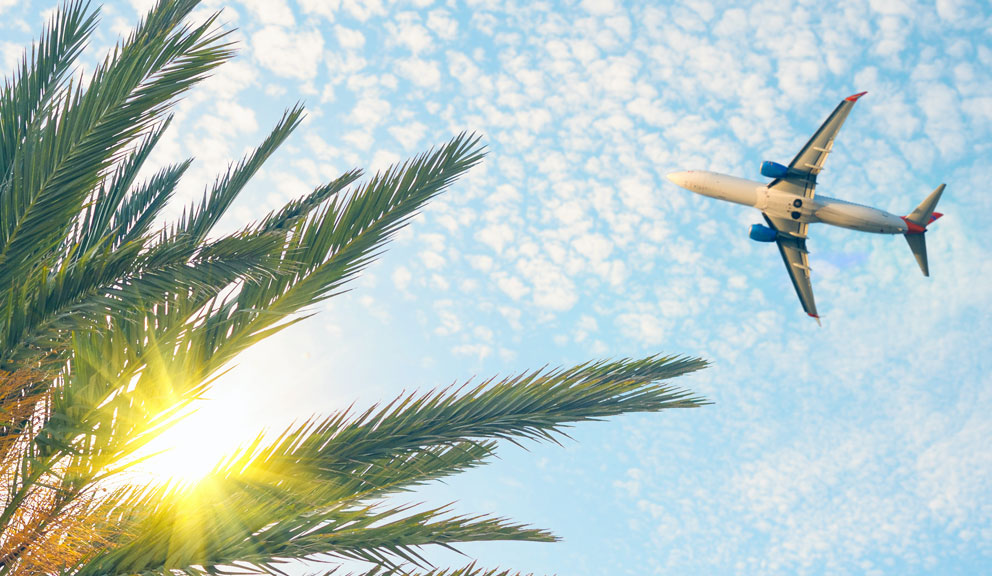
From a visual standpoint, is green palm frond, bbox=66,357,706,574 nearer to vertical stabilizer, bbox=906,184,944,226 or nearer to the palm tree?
the palm tree

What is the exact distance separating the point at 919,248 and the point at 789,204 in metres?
4.76

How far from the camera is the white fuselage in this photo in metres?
23.3

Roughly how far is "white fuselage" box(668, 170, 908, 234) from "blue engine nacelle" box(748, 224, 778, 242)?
555mm

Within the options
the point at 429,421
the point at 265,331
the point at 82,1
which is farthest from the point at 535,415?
the point at 82,1

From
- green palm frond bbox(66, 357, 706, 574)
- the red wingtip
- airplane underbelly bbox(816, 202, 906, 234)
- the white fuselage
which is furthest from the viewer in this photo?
the red wingtip

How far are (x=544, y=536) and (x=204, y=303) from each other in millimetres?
2784

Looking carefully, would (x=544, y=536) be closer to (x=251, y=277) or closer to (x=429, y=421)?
(x=429, y=421)

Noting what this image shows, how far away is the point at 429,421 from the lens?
463 centimetres

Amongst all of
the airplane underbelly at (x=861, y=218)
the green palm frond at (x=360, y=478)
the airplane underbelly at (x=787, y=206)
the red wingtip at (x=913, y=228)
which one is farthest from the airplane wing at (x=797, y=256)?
the green palm frond at (x=360, y=478)

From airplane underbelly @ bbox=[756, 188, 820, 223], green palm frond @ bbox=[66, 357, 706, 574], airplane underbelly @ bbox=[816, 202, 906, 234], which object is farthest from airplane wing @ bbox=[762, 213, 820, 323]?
green palm frond @ bbox=[66, 357, 706, 574]

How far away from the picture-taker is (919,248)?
24812 millimetres

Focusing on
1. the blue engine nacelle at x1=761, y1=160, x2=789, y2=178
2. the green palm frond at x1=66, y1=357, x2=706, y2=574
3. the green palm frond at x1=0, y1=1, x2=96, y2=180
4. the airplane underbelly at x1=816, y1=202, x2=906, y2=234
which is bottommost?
the green palm frond at x1=66, y1=357, x2=706, y2=574

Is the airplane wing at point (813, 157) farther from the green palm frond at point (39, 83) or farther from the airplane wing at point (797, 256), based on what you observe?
the green palm frond at point (39, 83)

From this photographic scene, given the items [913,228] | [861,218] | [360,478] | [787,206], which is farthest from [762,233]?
[360,478]
